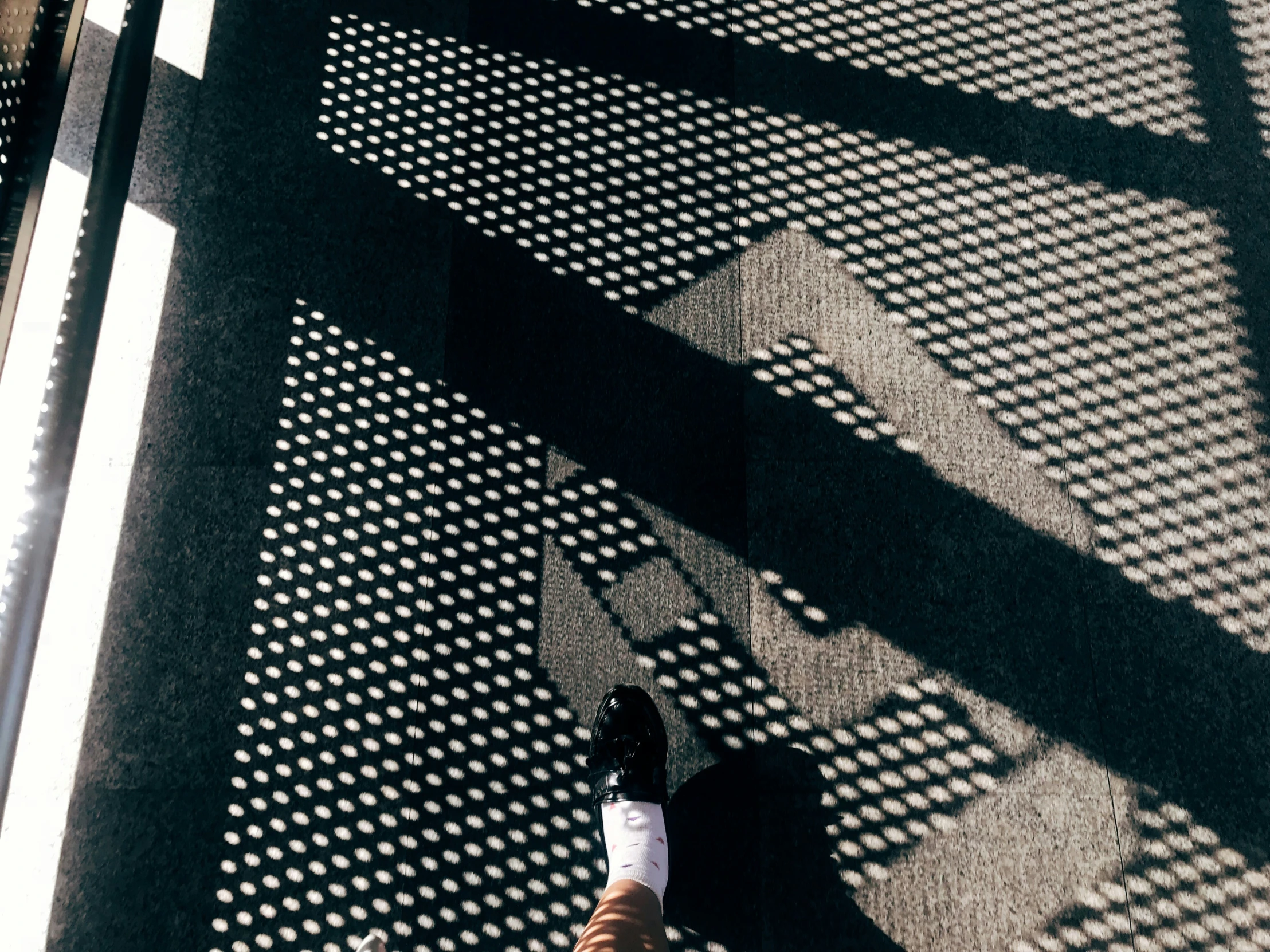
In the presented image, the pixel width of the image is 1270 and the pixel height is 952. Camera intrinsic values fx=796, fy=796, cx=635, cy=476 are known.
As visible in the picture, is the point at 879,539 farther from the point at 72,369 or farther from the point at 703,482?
the point at 72,369

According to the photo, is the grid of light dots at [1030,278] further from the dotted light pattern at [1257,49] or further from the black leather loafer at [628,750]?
the black leather loafer at [628,750]

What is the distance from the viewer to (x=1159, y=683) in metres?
1.70

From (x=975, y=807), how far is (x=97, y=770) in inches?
72.4

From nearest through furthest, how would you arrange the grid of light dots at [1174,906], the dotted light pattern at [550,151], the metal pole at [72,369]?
the grid of light dots at [1174,906] → the metal pole at [72,369] → the dotted light pattern at [550,151]

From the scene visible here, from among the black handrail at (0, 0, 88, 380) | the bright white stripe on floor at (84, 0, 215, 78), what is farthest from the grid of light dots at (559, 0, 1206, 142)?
the black handrail at (0, 0, 88, 380)

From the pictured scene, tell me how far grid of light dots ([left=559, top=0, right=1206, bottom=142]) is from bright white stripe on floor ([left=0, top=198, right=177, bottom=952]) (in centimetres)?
134

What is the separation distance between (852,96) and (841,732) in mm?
1549

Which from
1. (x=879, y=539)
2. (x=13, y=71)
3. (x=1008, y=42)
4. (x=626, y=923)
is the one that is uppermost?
(x=1008, y=42)

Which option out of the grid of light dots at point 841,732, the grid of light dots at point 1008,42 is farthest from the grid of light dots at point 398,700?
the grid of light dots at point 1008,42

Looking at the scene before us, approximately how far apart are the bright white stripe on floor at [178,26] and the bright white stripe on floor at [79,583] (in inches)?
16.5

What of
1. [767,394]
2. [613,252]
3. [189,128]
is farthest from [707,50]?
[189,128]

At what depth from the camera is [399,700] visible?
171cm

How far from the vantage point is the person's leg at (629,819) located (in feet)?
4.92

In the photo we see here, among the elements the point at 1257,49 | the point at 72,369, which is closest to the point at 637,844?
the point at 72,369
